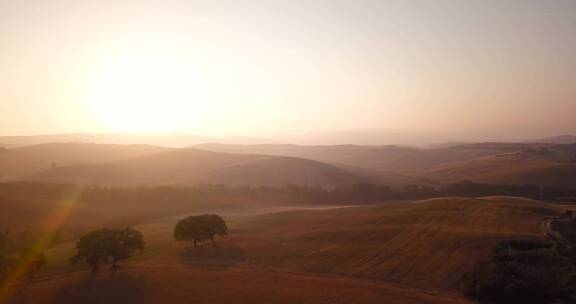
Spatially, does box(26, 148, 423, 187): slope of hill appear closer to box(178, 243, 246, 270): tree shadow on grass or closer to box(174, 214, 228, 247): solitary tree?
box(174, 214, 228, 247): solitary tree

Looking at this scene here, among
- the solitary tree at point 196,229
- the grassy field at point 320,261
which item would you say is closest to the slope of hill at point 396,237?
A: the grassy field at point 320,261

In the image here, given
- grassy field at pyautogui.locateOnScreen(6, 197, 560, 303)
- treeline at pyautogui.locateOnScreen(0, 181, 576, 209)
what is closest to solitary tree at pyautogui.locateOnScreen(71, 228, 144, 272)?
grassy field at pyautogui.locateOnScreen(6, 197, 560, 303)

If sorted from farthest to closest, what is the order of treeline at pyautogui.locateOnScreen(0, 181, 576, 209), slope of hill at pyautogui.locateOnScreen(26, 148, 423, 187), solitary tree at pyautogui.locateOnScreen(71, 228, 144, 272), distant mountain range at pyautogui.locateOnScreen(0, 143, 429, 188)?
distant mountain range at pyautogui.locateOnScreen(0, 143, 429, 188)
slope of hill at pyautogui.locateOnScreen(26, 148, 423, 187)
treeline at pyautogui.locateOnScreen(0, 181, 576, 209)
solitary tree at pyautogui.locateOnScreen(71, 228, 144, 272)

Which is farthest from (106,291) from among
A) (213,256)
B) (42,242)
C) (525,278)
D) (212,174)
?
(212,174)

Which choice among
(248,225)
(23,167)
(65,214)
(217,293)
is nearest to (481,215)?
(248,225)

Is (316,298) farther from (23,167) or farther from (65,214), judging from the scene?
(23,167)

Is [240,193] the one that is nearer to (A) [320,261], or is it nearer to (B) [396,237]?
(B) [396,237]
